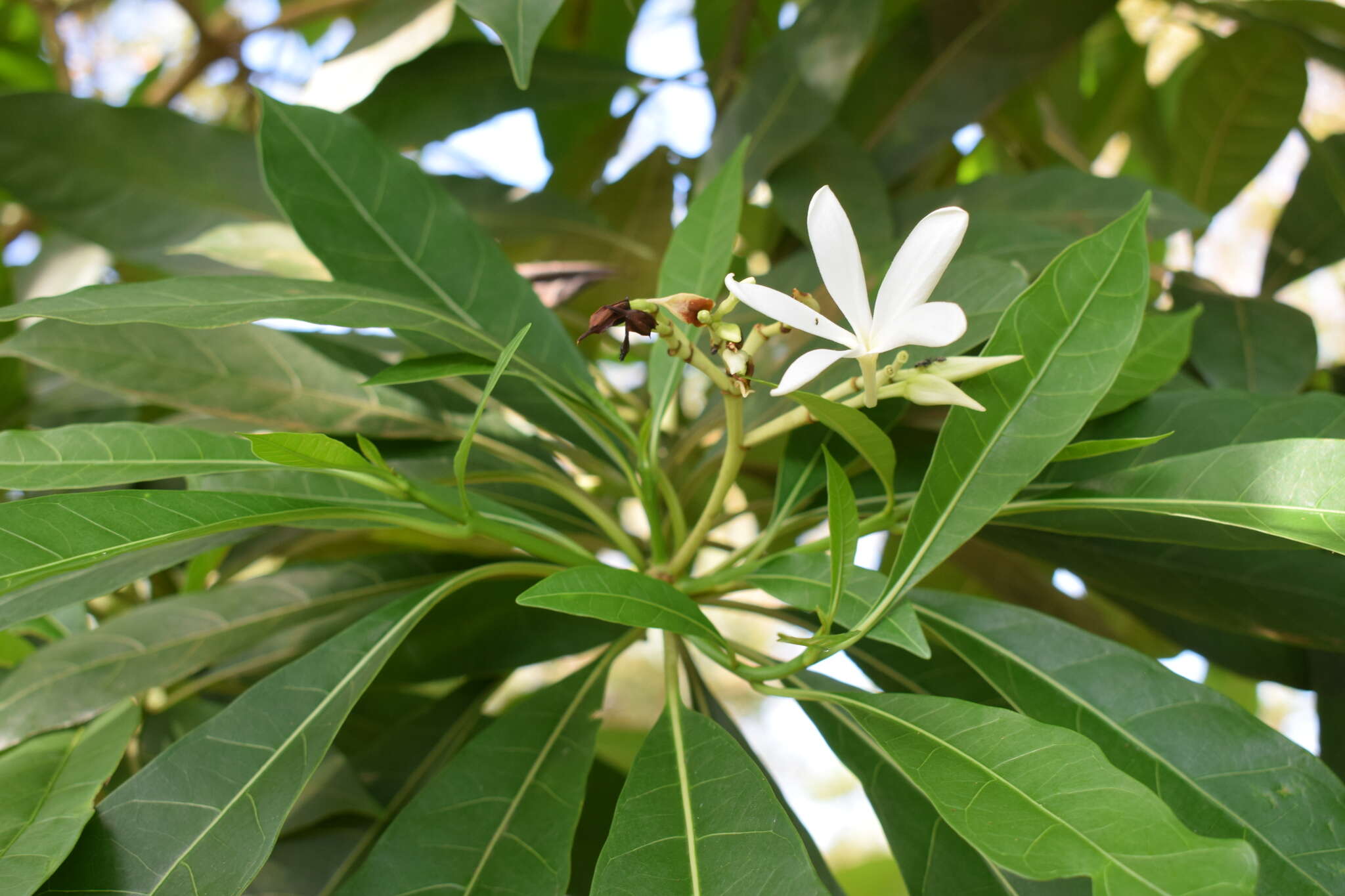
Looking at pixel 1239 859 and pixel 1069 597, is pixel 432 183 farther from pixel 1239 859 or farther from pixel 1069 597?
pixel 1069 597

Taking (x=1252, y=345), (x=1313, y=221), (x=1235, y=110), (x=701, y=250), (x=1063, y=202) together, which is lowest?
(x=701, y=250)

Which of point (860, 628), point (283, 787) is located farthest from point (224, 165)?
point (860, 628)


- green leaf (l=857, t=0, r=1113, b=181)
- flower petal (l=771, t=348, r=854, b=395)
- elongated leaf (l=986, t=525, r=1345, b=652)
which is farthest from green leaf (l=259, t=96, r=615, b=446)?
green leaf (l=857, t=0, r=1113, b=181)

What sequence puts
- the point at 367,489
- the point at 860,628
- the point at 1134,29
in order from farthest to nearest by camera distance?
the point at 1134,29 → the point at 367,489 → the point at 860,628

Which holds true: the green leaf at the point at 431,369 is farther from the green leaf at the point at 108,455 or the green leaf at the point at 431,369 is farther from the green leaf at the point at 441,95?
the green leaf at the point at 441,95

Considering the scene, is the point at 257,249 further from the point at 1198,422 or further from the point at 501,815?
the point at 1198,422

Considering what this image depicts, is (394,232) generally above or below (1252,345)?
below

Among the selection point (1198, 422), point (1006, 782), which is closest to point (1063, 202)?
point (1198, 422)
